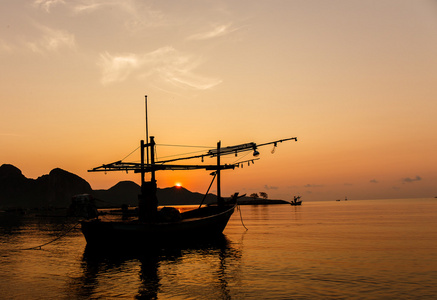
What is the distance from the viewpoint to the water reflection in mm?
16219

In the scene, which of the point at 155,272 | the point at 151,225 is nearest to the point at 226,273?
the point at 155,272

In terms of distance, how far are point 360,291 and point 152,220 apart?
58.6 feet

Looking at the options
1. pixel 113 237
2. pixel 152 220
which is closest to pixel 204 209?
pixel 152 220

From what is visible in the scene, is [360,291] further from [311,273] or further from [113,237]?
[113,237]

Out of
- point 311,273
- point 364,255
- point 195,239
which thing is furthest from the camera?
point 195,239

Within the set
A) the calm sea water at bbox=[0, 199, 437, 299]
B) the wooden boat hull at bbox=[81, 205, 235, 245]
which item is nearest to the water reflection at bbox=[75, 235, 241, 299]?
the calm sea water at bbox=[0, 199, 437, 299]

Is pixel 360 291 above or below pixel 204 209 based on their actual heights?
below

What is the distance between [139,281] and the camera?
18281 millimetres

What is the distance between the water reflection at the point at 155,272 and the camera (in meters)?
16.2

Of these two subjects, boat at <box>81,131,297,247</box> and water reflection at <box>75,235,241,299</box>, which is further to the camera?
boat at <box>81,131,297,247</box>

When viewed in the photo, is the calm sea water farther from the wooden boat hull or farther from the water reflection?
the wooden boat hull

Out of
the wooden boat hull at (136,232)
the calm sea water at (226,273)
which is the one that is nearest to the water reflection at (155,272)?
the calm sea water at (226,273)

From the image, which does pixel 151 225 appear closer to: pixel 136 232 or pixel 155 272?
pixel 136 232

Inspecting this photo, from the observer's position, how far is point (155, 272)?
20453mm
